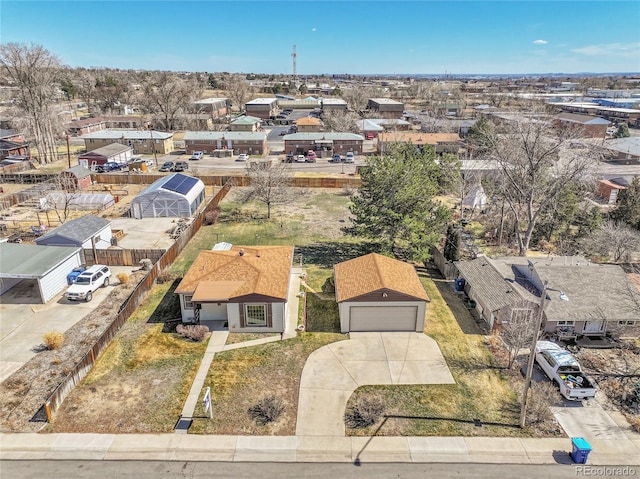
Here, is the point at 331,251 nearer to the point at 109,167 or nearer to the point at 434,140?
the point at 109,167

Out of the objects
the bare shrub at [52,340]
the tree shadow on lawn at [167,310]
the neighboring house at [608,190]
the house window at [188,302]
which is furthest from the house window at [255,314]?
the neighboring house at [608,190]

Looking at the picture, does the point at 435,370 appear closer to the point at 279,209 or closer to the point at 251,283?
the point at 251,283

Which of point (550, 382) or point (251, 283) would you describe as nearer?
point (550, 382)

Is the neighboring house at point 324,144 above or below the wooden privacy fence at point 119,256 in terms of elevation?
above

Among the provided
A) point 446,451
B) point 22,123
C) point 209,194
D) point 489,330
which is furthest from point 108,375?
point 22,123

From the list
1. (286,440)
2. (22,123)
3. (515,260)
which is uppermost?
(22,123)

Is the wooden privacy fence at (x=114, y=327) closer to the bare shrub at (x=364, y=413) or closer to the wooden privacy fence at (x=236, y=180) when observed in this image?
the bare shrub at (x=364, y=413)

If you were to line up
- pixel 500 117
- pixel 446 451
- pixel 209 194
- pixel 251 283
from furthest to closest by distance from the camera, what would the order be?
pixel 500 117, pixel 209 194, pixel 251 283, pixel 446 451
